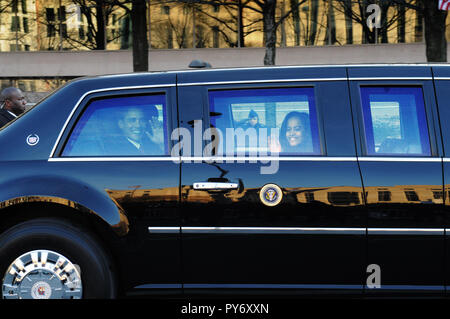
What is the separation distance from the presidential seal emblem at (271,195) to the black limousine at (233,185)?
1cm

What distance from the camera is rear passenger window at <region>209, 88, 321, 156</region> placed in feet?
11.2

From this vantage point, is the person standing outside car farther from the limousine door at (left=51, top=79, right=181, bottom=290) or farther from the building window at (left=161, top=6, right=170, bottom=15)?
the building window at (left=161, top=6, right=170, bottom=15)

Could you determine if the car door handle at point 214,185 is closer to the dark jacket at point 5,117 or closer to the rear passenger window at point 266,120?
the rear passenger window at point 266,120

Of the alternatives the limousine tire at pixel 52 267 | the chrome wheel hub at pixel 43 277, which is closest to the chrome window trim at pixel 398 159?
the limousine tire at pixel 52 267

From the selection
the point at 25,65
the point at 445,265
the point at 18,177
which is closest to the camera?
the point at 445,265

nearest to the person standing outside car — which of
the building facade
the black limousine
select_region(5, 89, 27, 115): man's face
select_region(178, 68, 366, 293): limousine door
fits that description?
select_region(5, 89, 27, 115): man's face

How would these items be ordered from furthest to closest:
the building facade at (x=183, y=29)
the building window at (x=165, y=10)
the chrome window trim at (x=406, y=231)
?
the building window at (x=165, y=10) < the building facade at (x=183, y=29) < the chrome window trim at (x=406, y=231)

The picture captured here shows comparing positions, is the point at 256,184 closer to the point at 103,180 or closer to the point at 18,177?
the point at 103,180

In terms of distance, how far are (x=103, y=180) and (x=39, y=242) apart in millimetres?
525

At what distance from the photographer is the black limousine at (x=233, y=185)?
323 centimetres

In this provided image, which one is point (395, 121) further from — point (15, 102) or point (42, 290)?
point (15, 102)

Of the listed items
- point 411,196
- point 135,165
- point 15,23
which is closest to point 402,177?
point 411,196
